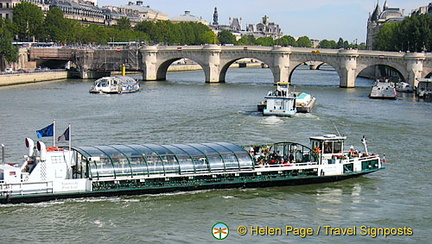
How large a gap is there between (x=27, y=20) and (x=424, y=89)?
59425mm

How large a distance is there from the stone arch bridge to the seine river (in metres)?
18.5

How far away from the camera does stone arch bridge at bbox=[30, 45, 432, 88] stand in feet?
237

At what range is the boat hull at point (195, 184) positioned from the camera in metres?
22.3

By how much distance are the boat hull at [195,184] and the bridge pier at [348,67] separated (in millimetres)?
47949

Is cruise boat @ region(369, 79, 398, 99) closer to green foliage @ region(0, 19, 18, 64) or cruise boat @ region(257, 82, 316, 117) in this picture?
cruise boat @ region(257, 82, 316, 117)

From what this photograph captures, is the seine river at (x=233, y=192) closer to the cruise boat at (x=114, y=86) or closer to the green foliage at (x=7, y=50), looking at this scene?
the cruise boat at (x=114, y=86)

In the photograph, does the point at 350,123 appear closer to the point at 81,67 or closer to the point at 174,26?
the point at 81,67

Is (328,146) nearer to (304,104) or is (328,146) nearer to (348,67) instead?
(304,104)

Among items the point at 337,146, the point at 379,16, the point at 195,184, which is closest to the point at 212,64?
the point at 337,146

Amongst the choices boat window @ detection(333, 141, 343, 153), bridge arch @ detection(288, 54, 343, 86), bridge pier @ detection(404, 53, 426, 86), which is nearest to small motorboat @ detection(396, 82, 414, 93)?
bridge pier @ detection(404, 53, 426, 86)

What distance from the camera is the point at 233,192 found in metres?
24.4

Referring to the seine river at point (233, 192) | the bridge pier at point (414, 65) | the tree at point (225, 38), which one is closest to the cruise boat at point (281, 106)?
the seine river at point (233, 192)

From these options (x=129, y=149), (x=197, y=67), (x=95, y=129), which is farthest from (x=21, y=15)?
(x=129, y=149)

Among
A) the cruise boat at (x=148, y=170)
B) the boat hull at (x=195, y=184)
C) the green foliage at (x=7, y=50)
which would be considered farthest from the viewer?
the green foliage at (x=7, y=50)
